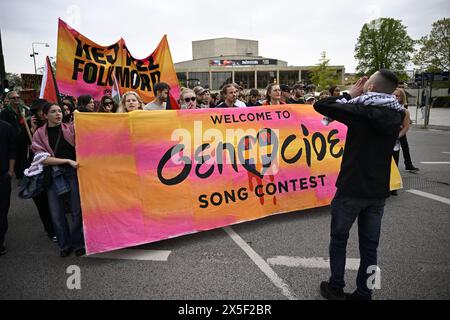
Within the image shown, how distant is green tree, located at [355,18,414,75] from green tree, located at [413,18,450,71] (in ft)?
13.3

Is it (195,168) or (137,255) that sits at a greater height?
(195,168)

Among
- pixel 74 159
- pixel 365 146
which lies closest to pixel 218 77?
pixel 74 159

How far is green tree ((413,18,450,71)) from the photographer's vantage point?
1623 inches

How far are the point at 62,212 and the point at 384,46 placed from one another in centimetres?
5695

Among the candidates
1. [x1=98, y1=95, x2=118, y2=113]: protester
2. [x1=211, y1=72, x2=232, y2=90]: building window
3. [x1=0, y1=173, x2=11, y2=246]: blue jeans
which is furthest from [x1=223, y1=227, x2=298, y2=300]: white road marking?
[x1=211, y1=72, x2=232, y2=90]: building window

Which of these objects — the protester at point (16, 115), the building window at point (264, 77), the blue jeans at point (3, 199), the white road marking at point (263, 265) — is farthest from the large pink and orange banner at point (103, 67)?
the building window at point (264, 77)

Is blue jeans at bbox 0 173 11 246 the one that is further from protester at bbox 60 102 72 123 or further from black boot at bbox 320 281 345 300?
black boot at bbox 320 281 345 300

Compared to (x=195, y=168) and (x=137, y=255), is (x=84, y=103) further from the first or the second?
(x=137, y=255)

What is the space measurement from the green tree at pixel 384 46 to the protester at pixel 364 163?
52.0m

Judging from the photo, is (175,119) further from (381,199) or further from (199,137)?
(381,199)

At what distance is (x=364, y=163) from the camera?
2.23 meters

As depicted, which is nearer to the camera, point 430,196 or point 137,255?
point 137,255

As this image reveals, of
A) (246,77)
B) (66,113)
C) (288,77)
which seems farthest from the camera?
(246,77)

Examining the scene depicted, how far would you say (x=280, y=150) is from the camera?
14.0 feet
